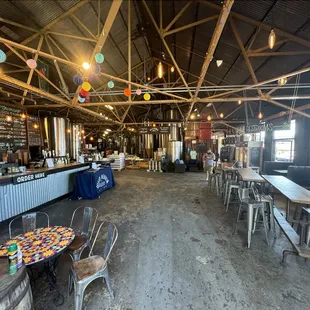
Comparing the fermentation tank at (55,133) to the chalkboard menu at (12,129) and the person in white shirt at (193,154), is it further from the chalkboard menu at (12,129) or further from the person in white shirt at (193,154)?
the person in white shirt at (193,154)

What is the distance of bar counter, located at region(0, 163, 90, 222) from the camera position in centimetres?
357

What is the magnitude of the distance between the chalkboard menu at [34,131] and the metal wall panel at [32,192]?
9.36ft

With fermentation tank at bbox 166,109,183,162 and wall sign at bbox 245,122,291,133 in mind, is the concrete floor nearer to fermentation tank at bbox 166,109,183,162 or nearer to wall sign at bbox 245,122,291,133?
wall sign at bbox 245,122,291,133

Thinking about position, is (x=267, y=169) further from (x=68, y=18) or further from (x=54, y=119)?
(x=54, y=119)

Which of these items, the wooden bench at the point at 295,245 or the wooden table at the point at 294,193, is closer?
the wooden bench at the point at 295,245

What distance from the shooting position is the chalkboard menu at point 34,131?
688 cm

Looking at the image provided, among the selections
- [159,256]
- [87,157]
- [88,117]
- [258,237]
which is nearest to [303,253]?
[258,237]

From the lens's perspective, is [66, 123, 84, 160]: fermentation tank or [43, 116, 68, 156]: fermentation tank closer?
[43, 116, 68, 156]: fermentation tank

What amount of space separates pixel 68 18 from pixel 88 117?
6708mm

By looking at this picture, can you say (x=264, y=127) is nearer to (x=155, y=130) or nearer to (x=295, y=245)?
(x=155, y=130)

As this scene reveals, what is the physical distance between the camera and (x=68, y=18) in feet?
12.9

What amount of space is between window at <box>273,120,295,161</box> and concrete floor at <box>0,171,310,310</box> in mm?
5711

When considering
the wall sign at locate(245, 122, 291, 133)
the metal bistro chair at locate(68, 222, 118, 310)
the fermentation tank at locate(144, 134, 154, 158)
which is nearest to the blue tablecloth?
the metal bistro chair at locate(68, 222, 118, 310)

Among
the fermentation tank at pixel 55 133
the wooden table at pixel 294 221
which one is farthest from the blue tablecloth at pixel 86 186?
the wooden table at pixel 294 221
